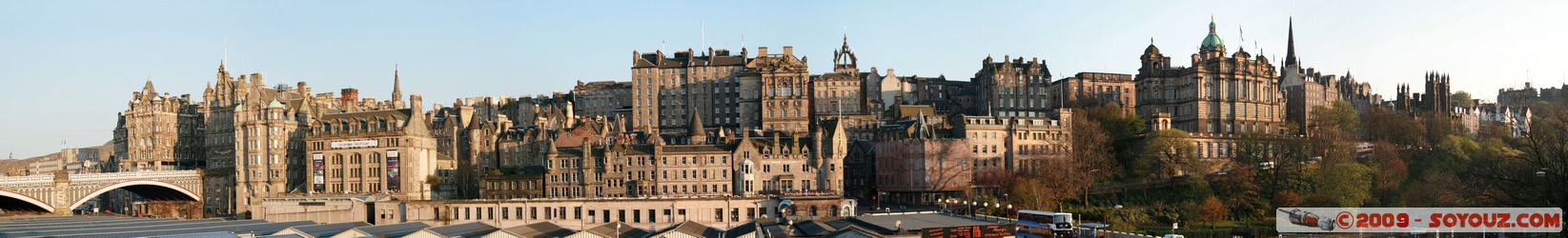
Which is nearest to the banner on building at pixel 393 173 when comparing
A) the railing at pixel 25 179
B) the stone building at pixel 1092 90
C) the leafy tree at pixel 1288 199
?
the railing at pixel 25 179

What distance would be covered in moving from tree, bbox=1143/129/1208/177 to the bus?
5929cm

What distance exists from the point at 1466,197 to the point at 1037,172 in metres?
50.0

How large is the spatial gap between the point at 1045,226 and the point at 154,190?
111m

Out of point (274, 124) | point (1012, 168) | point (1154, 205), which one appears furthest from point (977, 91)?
point (274, 124)

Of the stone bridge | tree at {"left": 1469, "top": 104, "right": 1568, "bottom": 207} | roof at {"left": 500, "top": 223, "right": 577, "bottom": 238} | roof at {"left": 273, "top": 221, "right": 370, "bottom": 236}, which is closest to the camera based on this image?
tree at {"left": 1469, "top": 104, "right": 1568, "bottom": 207}

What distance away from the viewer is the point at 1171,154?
151 meters

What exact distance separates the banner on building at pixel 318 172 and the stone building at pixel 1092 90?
7735 cm

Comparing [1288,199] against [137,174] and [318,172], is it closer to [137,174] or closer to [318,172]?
[318,172]

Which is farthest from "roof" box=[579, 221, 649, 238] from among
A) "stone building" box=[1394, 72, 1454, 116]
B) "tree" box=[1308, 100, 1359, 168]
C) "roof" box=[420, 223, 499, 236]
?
"stone building" box=[1394, 72, 1454, 116]

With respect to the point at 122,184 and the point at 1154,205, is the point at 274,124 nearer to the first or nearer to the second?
the point at 122,184

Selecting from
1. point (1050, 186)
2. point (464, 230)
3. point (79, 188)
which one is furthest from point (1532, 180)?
point (79, 188)

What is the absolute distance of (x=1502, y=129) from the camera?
17162 cm

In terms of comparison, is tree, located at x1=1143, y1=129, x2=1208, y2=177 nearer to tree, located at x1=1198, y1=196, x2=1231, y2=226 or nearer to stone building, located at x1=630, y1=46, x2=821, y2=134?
tree, located at x1=1198, y1=196, x2=1231, y2=226

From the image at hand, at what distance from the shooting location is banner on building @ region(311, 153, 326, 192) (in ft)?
510
